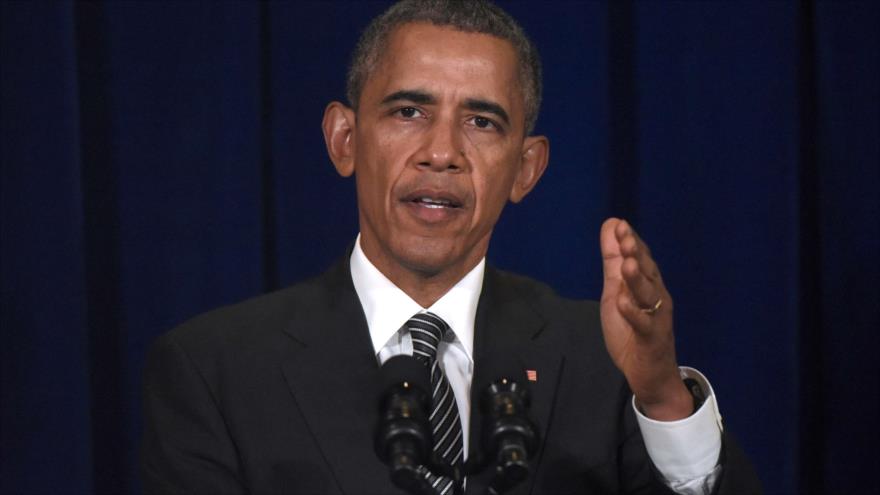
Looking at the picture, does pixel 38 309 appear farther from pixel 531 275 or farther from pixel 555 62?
pixel 555 62

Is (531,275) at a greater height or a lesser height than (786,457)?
greater

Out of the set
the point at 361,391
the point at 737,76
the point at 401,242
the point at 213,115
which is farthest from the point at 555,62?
the point at 361,391

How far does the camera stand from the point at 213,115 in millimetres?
2014

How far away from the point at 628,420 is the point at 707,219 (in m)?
0.72

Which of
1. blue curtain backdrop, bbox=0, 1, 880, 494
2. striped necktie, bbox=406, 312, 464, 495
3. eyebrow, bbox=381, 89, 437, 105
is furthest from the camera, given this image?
blue curtain backdrop, bbox=0, 1, 880, 494

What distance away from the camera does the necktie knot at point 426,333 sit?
4.80ft

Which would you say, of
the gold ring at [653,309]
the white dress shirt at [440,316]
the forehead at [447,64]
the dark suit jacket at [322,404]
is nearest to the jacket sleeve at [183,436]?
the dark suit jacket at [322,404]

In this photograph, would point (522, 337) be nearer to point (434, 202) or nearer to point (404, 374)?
point (434, 202)

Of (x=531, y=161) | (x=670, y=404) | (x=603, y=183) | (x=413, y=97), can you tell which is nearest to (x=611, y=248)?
(x=670, y=404)

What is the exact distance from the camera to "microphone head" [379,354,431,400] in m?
1.01

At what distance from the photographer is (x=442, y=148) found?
1.46 m

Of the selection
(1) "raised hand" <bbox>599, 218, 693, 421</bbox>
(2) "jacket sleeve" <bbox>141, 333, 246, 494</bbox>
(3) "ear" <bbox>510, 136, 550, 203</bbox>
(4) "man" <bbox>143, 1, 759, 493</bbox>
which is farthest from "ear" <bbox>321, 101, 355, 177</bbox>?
(1) "raised hand" <bbox>599, 218, 693, 421</bbox>

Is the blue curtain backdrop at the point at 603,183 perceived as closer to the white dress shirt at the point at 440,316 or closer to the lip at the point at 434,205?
the white dress shirt at the point at 440,316

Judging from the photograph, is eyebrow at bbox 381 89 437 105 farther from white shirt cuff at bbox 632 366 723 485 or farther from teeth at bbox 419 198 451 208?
white shirt cuff at bbox 632 366 723 485
